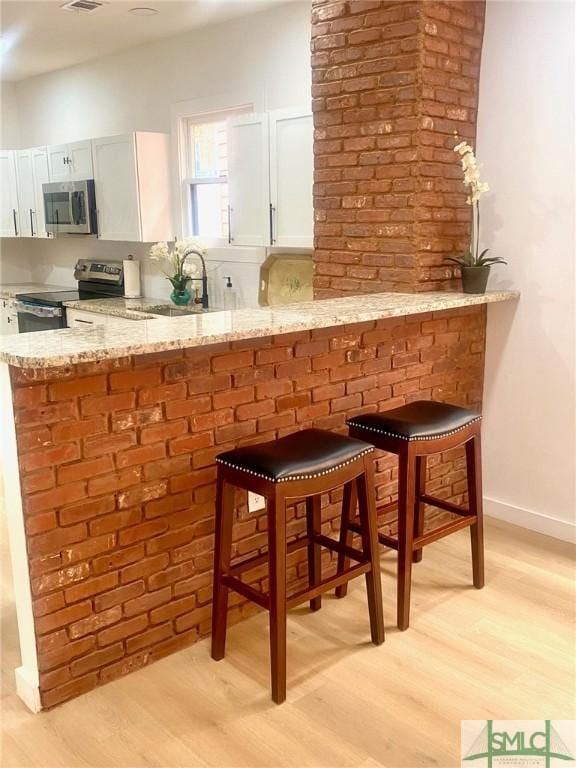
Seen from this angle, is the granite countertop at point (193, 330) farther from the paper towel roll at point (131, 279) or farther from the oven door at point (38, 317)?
the oven door at point (38, 317)

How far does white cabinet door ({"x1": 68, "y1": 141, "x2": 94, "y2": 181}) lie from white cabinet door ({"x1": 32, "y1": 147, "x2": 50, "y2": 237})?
472 millimetres

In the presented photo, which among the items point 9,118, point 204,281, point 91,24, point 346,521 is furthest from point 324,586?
point 9,118

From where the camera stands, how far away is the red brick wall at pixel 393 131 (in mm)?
2887

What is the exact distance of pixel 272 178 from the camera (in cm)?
387

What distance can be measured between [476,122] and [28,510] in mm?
2532

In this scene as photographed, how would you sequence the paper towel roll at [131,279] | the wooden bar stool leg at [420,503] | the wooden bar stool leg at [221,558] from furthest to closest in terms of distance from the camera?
the paper towel roll at [131,279] < the wooden bar stool leg at [420,503] < the wooden bar stool leg at [221,558]

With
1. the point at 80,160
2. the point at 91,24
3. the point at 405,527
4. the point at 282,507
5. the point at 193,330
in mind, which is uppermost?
the point at 91,24

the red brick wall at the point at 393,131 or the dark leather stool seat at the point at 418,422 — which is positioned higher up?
the red brick wall at the point at 393,131

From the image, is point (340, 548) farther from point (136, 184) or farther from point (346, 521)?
point (136, 184)

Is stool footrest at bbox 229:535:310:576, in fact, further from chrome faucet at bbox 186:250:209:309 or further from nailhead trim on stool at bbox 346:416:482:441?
chrome faucet at bbox 186:250:209:309

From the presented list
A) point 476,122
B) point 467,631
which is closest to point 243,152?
point 476,122

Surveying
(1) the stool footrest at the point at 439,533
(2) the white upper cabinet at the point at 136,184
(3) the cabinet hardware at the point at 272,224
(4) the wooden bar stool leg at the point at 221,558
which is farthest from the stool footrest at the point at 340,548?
(2) the white upper cabinet at the point at 136,184

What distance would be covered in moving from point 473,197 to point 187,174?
2.56m

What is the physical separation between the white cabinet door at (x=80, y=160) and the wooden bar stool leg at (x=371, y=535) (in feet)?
12.9
